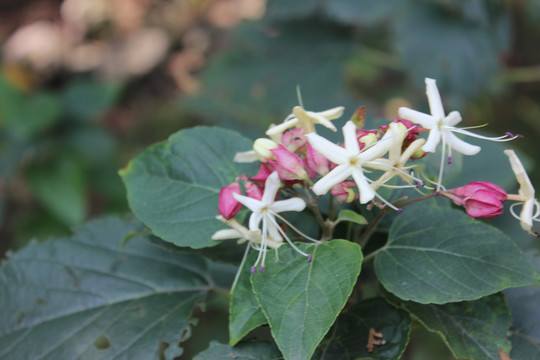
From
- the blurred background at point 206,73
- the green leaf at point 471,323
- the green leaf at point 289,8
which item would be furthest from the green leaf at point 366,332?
the green leaf at point 289,8

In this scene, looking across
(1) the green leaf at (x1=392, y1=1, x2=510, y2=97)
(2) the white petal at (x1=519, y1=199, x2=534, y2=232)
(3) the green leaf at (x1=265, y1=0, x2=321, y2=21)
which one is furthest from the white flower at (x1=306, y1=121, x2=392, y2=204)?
(3) the green leaf at (x1=265, y1=0, x2=321, y2=21)

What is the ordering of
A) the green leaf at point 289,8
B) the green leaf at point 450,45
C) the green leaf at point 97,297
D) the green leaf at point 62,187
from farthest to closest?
the green leaf at point 62,187 → the green leaf at point 289,8 → the green leaf at point 450,45 → the green leaf at point 97,297

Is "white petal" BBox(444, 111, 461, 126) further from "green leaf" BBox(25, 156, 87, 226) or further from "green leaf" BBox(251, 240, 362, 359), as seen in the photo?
"green leaf" BBox(25, 156, 87, 226)

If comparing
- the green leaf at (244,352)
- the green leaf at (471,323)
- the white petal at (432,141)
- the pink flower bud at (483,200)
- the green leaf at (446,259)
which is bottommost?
the green leaf at (471,323)

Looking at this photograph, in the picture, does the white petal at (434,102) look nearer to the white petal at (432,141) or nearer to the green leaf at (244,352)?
the white petal at (432,141)

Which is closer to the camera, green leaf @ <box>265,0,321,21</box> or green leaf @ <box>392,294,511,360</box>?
green leaf @ <box>392,294,511,360</box>

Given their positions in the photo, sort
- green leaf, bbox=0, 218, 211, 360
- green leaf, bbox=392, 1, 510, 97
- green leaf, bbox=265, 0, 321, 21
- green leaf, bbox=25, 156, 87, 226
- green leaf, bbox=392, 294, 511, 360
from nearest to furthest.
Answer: green leaf, bbox=392, 294, 511, 360, green leaf, bbox=0, 218, 211, 360, green leaf, bbox=392, 1, 510, 97, green leaf, bbox=265, 0, 321, 21, green leaf, bbox=25, 156, 87, 226

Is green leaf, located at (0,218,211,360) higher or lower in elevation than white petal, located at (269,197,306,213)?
lower
